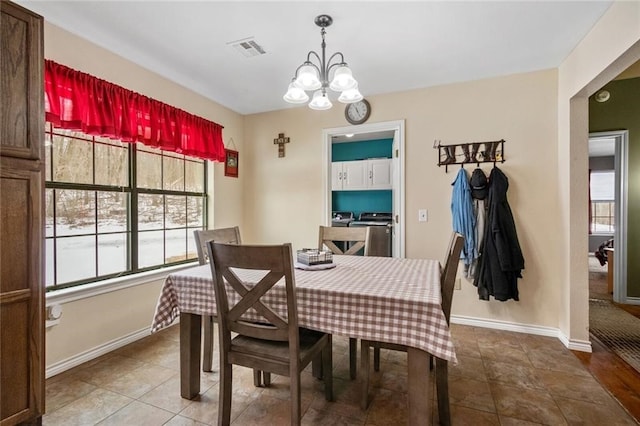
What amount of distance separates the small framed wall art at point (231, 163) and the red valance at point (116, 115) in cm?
43

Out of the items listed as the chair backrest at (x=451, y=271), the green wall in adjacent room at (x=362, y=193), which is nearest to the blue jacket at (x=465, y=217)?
the chair backrest at (x=451, y=271)

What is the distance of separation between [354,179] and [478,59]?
2.80m

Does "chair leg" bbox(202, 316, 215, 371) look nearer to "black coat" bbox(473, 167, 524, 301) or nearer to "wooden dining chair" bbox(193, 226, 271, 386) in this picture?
"wooden dining chair" bbox(193, 226, 271, 386)

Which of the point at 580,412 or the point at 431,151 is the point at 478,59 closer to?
the point at 431,151

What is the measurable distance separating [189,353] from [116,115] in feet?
6.14

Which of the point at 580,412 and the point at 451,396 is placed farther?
the point at 451,396

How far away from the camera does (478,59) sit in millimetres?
2561

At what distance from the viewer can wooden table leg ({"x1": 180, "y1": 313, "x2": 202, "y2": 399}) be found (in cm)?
175

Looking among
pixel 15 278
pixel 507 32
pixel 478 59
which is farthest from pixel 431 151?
pixel 15 278

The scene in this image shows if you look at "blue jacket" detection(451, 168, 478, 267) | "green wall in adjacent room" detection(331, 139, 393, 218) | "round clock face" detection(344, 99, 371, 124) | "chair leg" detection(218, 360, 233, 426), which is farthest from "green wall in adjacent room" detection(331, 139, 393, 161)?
"chair leg" detection(218, 360, 233, 426)

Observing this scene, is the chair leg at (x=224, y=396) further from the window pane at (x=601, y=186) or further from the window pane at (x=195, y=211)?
the window pane at (x=601, y=186)

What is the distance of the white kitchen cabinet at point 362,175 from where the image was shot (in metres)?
4.95

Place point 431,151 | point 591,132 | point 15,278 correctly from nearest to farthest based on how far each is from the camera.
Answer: point 15,278
point 431,151
point 591,132

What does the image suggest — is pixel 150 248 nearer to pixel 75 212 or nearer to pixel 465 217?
pixel 75 212
